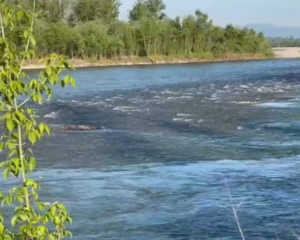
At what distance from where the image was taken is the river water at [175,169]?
37.1 feet

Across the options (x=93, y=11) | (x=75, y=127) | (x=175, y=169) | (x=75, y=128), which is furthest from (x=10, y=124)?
(x=93, y=11)

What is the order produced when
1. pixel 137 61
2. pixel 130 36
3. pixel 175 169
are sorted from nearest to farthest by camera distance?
pixel 175 169, pixel 137 61, pixel 130 36

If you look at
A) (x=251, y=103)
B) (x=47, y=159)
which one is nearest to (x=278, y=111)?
(x=251, y=103)

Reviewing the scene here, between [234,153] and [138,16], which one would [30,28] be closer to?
[234,153]

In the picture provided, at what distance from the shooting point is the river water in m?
11.3

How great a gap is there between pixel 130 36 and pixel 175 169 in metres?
73.8

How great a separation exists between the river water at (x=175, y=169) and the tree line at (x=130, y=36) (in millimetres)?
53706

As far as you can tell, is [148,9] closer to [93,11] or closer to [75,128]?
[93,11]

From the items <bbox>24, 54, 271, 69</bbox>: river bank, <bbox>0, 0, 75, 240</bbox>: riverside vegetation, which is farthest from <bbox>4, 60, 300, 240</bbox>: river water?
<bbox>24, 54, 271, 69</bbox>: river bank

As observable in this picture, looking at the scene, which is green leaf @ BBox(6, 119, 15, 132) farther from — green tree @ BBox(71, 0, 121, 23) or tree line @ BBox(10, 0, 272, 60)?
green tree @ BBox(71, 0, 121, 23)

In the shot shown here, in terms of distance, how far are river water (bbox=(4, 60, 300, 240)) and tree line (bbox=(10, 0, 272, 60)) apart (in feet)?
176

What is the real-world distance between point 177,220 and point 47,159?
6143mm

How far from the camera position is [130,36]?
8838cm

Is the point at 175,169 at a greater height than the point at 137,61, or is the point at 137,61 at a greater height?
the point at 175,169
